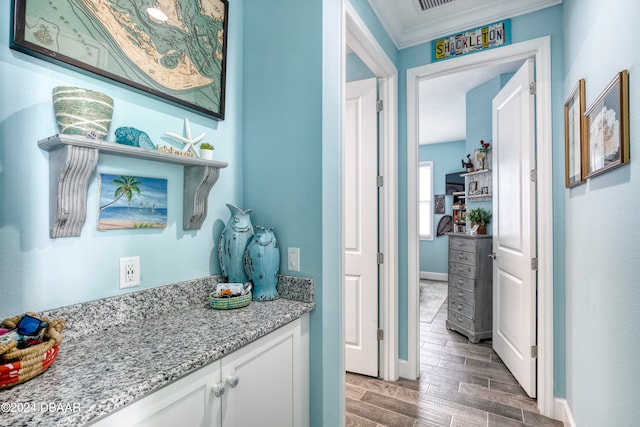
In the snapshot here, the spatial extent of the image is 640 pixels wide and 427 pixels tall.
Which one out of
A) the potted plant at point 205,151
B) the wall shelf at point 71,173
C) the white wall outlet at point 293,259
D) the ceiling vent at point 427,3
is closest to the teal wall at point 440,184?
the ceiling vent at point 427,3

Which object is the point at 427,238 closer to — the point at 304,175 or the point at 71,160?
the point at 304,175

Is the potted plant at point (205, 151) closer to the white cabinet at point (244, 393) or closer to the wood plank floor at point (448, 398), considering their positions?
the white cabinet at point (244, 393)

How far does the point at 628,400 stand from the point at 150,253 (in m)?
1.80

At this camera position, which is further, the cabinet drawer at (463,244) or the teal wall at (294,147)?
the cabinet drawer at (463,244)

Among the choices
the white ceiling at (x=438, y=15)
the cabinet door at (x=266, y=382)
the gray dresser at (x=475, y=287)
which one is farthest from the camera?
the gray dresser at (x=475, y=287)

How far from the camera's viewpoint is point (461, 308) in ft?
11.2

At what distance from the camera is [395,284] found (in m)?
2.46

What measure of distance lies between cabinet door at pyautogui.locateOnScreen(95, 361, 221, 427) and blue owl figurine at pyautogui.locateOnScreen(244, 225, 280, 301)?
0.50 meters

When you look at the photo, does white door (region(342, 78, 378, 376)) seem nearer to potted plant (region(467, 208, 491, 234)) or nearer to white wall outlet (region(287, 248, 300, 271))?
white wall outlet (region(287, 248, 300, 271))

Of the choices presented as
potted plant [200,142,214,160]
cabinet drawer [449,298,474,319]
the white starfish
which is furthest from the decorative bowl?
cabinet drawer [449,298,474,319]

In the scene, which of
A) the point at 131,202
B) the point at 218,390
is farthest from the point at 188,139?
the point at 218,390

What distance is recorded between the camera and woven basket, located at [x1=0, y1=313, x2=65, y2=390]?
0.71m

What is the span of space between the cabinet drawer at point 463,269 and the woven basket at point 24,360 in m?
3.33

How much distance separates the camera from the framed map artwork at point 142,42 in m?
0.97
